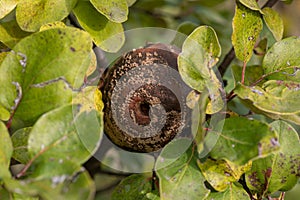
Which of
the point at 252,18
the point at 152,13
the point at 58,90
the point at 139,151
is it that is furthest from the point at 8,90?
the point at 152,13

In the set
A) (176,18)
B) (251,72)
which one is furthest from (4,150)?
(176,18)

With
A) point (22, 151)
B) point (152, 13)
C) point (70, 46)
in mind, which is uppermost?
point (70, 46)

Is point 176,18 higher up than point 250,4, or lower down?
lower down

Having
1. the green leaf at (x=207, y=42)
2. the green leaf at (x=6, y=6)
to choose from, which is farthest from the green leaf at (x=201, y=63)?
the green leaf at (x=6, y=6)

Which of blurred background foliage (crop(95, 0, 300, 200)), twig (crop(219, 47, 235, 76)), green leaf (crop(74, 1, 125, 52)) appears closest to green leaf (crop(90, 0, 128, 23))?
green leaf (crop(74, 1, 125, 52))

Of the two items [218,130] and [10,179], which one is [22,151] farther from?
[218,130]

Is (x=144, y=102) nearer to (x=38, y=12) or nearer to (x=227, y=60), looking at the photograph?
(x=38, y=12)
